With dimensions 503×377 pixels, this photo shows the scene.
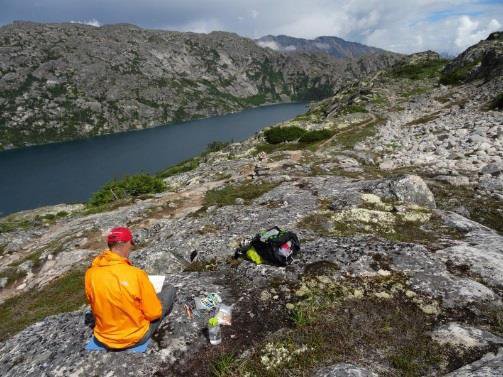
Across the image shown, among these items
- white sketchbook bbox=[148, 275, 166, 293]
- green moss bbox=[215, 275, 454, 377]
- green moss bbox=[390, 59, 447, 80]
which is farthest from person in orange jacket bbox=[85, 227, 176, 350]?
green moss bbox=[390, 59, 447, 80]

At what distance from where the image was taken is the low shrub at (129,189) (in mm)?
55500

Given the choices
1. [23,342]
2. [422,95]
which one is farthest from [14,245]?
[422,95]

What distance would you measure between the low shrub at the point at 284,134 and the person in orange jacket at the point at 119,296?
2197 inches

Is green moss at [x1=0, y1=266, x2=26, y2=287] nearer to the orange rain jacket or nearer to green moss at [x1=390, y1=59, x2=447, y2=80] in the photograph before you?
the orange rain jacket

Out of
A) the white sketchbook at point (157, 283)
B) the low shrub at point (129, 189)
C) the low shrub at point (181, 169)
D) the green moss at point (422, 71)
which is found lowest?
the low shrub at point (181, 169)

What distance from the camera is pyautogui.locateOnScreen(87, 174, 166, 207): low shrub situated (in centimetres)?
5550

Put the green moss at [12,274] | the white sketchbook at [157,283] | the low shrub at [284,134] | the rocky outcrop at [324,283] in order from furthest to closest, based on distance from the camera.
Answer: the low shrub at [284,134], the green moss at [12,274], the white sketchbook at [157,283], the rocky outcrop at [324,283]

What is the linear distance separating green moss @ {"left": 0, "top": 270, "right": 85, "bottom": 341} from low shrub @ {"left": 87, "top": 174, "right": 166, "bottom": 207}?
31.9 metres

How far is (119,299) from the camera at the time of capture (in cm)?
884

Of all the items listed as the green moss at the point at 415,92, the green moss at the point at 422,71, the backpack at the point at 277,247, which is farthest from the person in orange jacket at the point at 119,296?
the green moss at the point at 422,71

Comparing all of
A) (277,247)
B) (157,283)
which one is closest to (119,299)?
(157,283)

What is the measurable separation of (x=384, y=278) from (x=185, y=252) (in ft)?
37.6

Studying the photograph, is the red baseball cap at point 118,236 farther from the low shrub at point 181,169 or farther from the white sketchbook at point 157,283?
the low shrub at point 181,169

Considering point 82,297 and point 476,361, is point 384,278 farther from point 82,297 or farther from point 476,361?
point 82,297
